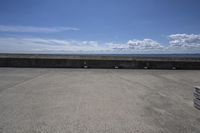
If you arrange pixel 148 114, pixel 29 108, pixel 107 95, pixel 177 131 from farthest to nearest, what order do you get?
pixel 107 95 → pixel 29 108 → pixel 148 114 → pixel 177 131

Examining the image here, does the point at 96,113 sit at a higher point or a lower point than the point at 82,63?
lower

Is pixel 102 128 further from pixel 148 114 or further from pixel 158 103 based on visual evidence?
pixel 158 103

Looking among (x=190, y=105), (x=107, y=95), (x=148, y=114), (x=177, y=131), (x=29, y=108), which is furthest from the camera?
(x=107, y=95)

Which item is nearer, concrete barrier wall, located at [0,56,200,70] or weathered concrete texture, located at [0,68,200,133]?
weathered concrete texture, located at [0,68,200,133]

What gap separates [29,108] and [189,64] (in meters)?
15.0

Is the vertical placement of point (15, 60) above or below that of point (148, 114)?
above

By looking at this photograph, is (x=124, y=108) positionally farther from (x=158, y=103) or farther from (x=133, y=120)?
(x=158, y=103)

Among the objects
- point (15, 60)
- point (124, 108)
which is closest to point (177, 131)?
point (124, 108)

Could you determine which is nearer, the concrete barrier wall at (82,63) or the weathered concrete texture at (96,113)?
the weathered concrete texture at (96,113)

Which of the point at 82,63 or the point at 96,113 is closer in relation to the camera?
the point at 96,113

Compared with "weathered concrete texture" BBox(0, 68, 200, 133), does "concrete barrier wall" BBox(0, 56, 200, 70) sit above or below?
above

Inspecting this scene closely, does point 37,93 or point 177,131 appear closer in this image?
point 177,131

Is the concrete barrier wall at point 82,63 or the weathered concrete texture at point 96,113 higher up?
the concrete barrier wall at point 82,63

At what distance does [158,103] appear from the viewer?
4.40 meters
